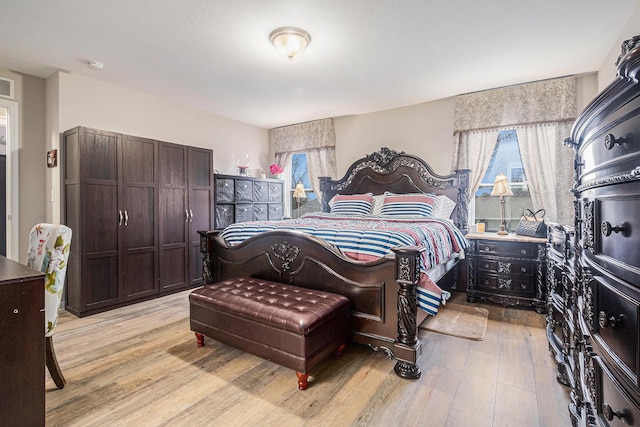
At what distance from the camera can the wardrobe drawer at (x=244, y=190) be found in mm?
4754

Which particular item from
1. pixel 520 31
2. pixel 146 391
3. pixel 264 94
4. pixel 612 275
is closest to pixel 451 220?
pixel 520 31

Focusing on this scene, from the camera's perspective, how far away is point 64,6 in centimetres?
220

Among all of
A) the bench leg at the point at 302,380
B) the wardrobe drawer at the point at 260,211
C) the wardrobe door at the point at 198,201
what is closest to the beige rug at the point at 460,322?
the bench leg at the point at 302,380

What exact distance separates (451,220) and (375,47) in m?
2.27

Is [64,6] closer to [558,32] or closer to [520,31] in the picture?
[520,31]

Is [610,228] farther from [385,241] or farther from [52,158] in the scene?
[52,158]

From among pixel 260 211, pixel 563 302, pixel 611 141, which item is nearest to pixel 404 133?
pixel 260 211

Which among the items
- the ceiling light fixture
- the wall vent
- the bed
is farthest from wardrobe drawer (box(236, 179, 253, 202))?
the wall vent

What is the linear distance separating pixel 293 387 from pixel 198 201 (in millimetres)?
2988

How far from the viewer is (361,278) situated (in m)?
2.25

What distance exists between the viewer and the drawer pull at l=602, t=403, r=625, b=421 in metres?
0.88

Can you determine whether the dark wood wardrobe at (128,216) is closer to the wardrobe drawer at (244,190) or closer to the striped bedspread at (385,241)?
the wardrobe drawer at (244,190)

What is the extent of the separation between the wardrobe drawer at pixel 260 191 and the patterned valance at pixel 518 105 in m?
2.96

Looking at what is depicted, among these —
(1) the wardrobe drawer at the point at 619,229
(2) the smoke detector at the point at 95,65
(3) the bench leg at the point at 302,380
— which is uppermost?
(2) the smoke detector at the point at 95,65
